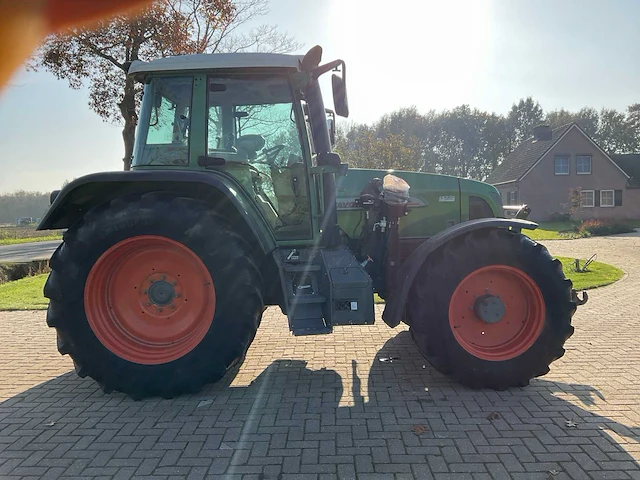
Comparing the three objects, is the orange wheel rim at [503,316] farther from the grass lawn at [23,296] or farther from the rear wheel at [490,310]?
the grass lawn at [23,296]

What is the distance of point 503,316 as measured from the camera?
11.3ft

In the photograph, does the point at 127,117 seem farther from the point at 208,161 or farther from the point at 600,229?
the point at 600,229

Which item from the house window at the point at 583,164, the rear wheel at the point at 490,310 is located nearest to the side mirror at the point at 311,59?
the rear wheel at the point at 490,310

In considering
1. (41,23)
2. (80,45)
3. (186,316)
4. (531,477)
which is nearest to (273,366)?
(186,316)

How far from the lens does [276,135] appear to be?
3.70 m

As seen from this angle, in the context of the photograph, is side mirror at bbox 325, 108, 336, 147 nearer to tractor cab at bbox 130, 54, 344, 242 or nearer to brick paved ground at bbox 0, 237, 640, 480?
tractor cab at bbox 130, 54, 344, 242

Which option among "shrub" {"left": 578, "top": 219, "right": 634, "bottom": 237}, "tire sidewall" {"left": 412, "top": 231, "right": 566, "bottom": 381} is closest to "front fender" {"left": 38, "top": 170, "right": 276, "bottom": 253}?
"tire sidewall" {"left": 412, "top": 231, "right": 566, "bottom": 381}

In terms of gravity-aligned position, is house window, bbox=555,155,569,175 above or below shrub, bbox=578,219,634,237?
above

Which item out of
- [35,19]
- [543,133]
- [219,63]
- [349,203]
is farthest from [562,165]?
[219,63]

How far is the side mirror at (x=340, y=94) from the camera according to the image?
3.55 metres

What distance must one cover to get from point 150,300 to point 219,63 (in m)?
2.04

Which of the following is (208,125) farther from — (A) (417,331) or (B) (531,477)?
(B) (531,477)

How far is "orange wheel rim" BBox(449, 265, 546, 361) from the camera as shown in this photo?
3.46 meters

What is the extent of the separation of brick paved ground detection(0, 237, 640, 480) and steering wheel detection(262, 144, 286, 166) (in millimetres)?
1937
